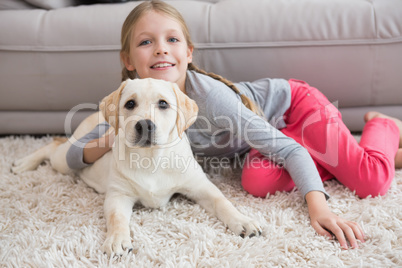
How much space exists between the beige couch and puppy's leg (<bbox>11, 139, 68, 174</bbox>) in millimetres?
352

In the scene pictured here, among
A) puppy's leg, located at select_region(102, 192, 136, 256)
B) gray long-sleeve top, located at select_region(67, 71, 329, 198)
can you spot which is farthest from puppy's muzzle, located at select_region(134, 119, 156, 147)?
gray long-sleeve top, located at select_region(67, 71, 329, 198)

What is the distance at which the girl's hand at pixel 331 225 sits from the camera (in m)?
1.20

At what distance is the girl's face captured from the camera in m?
1.61

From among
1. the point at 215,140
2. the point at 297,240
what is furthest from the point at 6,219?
the point at 297,240

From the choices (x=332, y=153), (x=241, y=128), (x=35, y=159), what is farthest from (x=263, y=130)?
(x=35, y=159)

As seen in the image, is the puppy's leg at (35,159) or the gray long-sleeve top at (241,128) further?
the puppy's leg at (35,159)

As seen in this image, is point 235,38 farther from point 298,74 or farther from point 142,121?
point 142,121

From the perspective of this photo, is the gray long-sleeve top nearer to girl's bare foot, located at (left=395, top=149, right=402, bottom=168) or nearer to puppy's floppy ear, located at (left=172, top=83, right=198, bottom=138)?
puppy's floppy ear, located at (left=172, top=83, right=198, bottom=138)

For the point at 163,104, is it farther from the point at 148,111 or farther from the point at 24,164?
the point at 24,164

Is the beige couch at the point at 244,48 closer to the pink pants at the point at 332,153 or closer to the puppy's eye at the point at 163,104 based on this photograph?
the pink pants at the point at 332,153

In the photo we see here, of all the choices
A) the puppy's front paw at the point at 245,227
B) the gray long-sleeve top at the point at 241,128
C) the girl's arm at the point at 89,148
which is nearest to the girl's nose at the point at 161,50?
the gray long-sleeve top at the point at 241,128

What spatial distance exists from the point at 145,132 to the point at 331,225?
678 millimetres

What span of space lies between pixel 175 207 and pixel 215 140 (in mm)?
426

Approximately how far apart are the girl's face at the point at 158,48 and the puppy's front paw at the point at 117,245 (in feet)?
2.24
